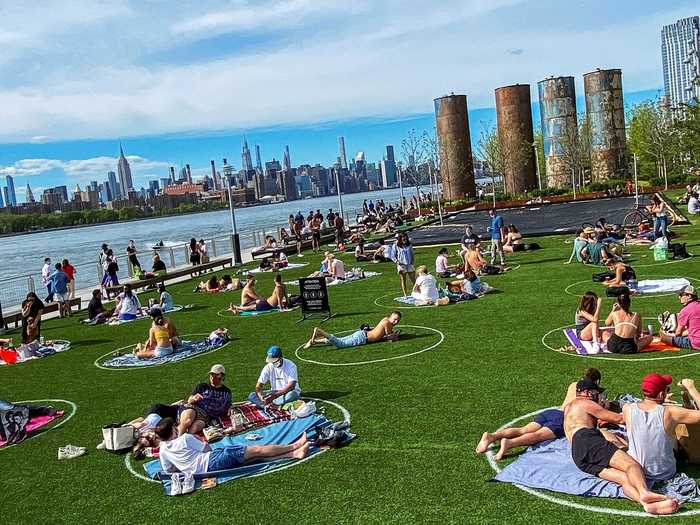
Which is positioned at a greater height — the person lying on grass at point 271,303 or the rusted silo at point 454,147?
the rusted silo at point 454,147

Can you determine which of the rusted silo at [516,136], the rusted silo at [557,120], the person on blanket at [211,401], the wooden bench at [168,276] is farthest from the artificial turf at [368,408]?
the rusted silo at [557,120]

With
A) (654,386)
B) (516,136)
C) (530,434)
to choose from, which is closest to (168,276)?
(530,434)

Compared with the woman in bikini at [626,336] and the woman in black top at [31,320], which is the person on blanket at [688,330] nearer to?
the woman in bikini at [626,336]

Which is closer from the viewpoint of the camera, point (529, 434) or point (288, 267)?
point (529, 434)

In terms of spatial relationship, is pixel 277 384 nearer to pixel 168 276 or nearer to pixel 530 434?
pixel 530 434

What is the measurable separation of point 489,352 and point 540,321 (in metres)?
2.74

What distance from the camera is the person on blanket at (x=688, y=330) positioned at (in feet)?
39.0

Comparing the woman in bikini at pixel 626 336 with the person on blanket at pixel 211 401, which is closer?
the person on blanket at pixel 211 401

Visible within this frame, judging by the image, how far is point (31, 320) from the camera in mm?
18156

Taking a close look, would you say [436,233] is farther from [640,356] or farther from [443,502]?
[443,502]

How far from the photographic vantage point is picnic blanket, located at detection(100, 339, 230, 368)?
612 inches

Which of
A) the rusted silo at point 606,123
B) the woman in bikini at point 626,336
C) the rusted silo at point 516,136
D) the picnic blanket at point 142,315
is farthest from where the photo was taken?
the rusted silo at point 516,136

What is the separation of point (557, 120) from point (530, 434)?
258 feet

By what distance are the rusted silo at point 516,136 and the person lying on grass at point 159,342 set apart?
67291 millimetres
